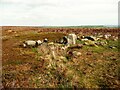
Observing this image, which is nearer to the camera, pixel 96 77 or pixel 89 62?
pixel 96 77

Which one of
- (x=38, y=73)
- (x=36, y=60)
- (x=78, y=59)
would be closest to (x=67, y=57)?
(x=78, y=59)

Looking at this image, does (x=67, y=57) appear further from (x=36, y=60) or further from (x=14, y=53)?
(x=14, y=53)

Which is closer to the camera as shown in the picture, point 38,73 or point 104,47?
point 38,73

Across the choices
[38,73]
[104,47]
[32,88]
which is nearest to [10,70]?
[38,73]

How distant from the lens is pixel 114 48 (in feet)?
94.6

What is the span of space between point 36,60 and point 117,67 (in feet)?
27.3

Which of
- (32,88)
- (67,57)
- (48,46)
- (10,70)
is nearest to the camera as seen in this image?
(32,88)

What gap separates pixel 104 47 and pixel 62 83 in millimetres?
12742

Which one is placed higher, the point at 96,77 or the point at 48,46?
the point at 48,46

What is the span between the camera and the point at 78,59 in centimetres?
2472

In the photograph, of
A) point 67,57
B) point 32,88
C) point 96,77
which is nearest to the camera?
point 32,88

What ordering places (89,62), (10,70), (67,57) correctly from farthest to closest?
1. (67,57)
2. (89,62)
3. (10,70)

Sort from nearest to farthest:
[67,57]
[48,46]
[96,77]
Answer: [96,77]
[67,57]
[48,46]

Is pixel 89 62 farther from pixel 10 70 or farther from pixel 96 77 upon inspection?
pixel 10 70
